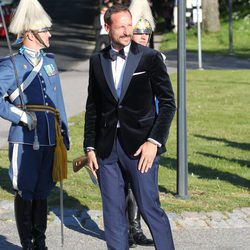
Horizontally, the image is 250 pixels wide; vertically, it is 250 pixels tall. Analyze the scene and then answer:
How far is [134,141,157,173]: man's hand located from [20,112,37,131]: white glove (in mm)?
946

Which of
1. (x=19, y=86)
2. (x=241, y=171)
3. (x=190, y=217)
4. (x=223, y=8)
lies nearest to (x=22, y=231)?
(x=19, y=86)

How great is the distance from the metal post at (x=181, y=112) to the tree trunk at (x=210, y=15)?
25680 mm

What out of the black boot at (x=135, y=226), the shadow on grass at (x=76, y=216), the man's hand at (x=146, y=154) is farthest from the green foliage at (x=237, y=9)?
the man's hand at (x=146, y=154)

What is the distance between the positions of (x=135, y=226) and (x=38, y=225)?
919 millimetres

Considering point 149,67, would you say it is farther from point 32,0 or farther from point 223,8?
point 223,8

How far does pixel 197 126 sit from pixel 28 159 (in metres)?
7.50

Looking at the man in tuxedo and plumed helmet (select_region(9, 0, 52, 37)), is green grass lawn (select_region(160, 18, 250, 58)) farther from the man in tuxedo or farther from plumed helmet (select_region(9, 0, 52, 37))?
the man in tuxedo

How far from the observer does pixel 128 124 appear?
17.9 feet

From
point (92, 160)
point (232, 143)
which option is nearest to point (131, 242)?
point (92, 160)

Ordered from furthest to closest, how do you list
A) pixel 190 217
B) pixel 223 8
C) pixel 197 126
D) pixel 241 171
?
pixel 223 8 < pixel 197 126 < pixel 241 171 < pixel 190 217

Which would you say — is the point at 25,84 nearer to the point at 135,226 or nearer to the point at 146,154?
the point at 146,154

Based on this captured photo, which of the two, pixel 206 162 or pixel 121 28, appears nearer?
pixel 121 28

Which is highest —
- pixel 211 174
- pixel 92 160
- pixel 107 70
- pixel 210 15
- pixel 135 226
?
pixel 107 70

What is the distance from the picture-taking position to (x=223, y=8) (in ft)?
129
